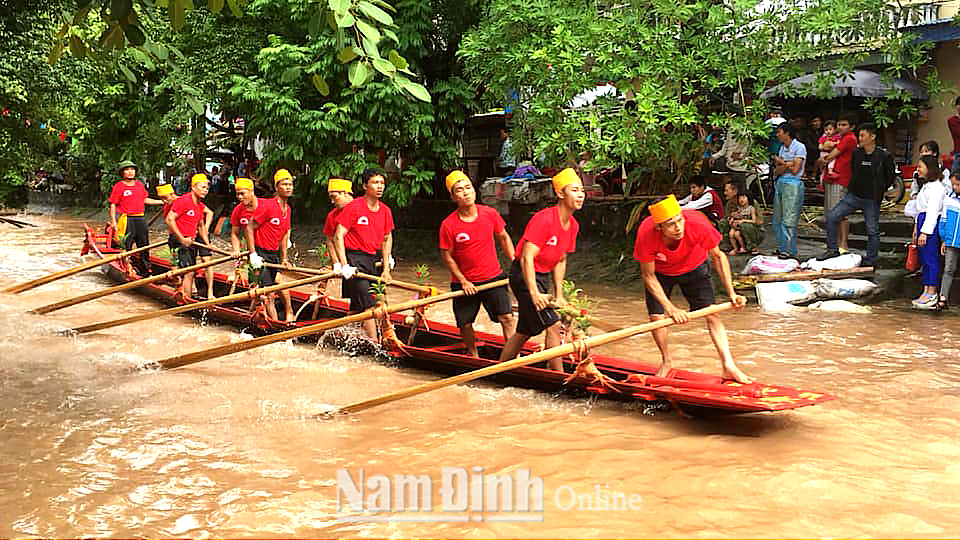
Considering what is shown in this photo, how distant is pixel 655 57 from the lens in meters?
11.6

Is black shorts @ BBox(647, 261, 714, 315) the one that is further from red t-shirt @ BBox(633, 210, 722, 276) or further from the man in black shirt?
the man in black shirt

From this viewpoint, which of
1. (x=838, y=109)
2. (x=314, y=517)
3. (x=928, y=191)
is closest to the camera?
(x=314, y=517)

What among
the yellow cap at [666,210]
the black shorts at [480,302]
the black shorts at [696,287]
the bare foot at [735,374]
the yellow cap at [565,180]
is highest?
the yellow cap at [565,180]

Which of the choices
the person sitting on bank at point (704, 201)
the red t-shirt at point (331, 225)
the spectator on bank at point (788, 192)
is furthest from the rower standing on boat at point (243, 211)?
the spectator on bank at point (788, 192)

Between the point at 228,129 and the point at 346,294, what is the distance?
14.8 metres

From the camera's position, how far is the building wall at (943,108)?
16156mm

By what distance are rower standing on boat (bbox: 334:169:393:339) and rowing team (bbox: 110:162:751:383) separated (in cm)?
1

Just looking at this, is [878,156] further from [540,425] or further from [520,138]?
[540,425]

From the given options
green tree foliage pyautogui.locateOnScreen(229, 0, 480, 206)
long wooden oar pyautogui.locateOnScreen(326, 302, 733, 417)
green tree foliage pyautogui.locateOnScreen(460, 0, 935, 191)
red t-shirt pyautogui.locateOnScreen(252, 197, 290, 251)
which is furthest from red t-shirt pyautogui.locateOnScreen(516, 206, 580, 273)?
green tree foliage pyautogui.locateOnScreen(229, 0, 480, 206)

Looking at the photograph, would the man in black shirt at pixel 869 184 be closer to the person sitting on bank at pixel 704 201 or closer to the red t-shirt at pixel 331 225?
the person sitting on bank at pixel 704 201

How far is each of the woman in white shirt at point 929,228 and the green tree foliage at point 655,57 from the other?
179cm

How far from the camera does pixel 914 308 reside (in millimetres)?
10797

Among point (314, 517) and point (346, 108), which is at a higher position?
point (346, 108)

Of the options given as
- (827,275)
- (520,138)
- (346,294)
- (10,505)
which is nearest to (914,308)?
(827,275)
